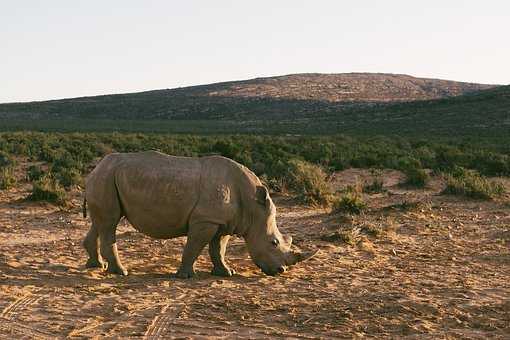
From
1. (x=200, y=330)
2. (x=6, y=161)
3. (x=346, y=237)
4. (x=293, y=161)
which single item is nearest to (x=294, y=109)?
(x=6, y=161)

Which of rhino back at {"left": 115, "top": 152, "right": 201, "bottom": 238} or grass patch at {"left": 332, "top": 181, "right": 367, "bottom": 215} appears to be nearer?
rhino back at {"left": 115, "top": 152, "right": 201, "bottom": 238}

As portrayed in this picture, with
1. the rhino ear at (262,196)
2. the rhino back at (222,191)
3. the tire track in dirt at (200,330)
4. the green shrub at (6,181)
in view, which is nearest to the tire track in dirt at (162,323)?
the tire track in dirt at (200,330)

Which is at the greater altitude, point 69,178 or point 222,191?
point 222,191

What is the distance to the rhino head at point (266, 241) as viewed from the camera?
835 centimetres

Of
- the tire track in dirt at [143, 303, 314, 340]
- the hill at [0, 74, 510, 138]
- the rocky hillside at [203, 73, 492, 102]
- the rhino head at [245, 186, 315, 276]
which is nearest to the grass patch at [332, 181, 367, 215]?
the rhino head at [245, 186, 315, 276]

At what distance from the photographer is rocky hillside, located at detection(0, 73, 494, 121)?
3588 inches

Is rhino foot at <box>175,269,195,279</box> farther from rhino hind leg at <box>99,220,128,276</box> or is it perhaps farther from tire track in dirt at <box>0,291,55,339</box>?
tire track in dirt at <box>0,291,55,339</box>

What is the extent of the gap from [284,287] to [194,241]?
1.31 m

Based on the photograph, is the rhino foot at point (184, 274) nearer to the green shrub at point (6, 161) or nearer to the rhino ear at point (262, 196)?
the rhino ear at point (262, 196)

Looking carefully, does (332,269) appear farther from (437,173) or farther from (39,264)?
(437,173)

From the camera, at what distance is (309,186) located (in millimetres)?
16656

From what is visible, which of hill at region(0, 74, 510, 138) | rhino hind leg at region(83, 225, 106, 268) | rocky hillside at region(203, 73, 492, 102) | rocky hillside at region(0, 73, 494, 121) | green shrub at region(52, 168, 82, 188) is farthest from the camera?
rocky hillside at region(203, 73, 492, 102)

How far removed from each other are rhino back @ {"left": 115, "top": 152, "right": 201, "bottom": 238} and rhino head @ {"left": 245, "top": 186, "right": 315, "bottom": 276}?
0.85m

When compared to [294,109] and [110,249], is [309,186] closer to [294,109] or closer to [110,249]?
[110,249]
